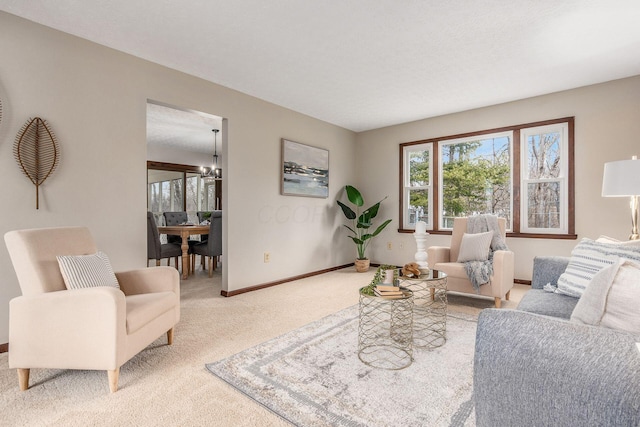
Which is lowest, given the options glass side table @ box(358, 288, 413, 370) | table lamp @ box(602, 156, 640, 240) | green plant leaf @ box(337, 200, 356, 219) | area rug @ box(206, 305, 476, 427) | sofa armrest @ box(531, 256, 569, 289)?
area rug @ box(206, 305, 476, 427)

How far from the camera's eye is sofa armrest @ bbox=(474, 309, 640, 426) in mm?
708

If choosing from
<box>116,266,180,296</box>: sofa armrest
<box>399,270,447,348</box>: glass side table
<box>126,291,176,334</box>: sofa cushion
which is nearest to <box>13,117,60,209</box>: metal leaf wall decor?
<box>116,266,180,296</box>: sofa armrest

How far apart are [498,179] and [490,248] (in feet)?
4.45

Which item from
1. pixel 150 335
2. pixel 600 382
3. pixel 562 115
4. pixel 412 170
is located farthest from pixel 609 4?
pixel 150 335

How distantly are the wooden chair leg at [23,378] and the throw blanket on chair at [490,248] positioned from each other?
11.3ft

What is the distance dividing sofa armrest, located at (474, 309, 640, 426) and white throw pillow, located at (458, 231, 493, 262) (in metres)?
2.67

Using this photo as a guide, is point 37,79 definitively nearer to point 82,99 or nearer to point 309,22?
point 82,99

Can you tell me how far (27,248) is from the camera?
5.92ft

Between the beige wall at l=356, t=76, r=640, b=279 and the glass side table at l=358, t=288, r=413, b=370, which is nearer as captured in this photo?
the glass side table at l=358, t=288, r=413, b=370

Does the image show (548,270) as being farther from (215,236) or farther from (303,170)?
(215,236)

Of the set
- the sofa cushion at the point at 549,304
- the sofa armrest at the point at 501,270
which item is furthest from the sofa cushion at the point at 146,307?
the sofa armrest at the point at 501,270

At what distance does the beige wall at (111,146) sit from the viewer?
7.71 ft

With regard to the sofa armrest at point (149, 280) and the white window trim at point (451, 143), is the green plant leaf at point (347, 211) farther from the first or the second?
the sofa armrest at point (149, 280)

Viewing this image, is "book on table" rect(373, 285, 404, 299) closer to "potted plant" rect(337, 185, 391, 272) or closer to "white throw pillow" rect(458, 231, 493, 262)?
"white throw pillow" rect(458, 231, 493, 262)
